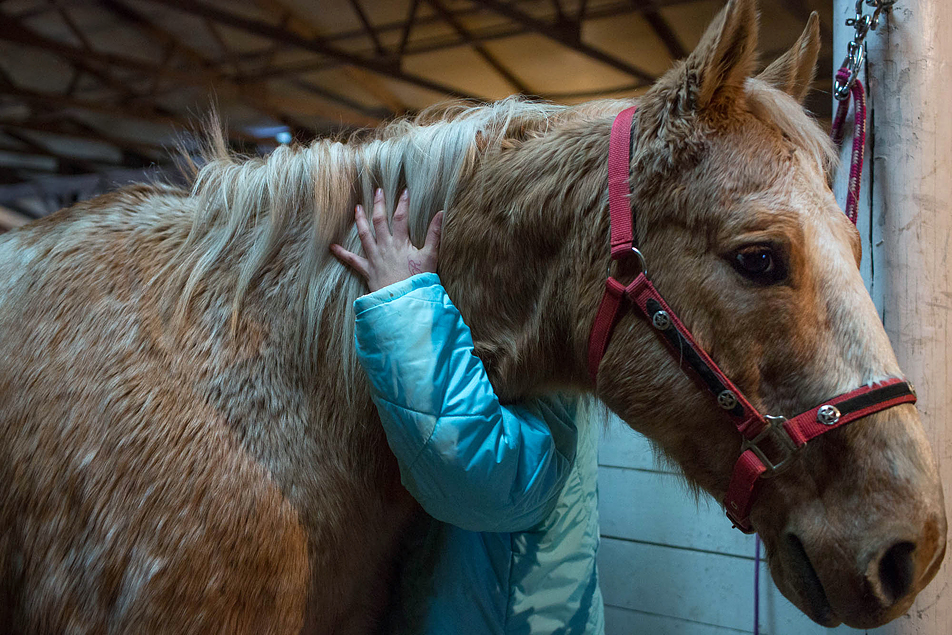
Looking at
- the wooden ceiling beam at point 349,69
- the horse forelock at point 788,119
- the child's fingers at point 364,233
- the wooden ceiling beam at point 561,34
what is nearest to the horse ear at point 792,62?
the horse forelock at point 788,119

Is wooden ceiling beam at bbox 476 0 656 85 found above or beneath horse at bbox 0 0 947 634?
above

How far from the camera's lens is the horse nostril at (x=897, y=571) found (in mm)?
687

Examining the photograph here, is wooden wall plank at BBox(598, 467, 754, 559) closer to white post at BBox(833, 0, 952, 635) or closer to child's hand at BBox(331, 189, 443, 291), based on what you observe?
white post at BBox(833, 0, 952, 635)

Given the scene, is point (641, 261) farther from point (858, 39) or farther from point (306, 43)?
point (306, 43)

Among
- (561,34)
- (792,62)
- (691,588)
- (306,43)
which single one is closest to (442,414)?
(792,62)

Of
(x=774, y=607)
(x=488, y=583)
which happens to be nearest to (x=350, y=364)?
(x=488, y=583)

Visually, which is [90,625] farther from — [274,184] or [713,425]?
[713,425]

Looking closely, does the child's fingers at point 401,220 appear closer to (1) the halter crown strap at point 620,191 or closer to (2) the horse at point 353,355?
(2) the horse at point 353,355

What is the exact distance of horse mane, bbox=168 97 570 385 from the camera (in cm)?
100

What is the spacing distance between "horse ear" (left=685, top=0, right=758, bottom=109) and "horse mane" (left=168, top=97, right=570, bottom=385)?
0.97 feet

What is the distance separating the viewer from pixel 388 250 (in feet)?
3.21

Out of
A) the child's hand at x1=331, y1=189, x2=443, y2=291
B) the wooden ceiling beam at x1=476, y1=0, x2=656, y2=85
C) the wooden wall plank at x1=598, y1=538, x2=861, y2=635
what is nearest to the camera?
the child's hand at x1=331, y1=189, x2=443, y2=291

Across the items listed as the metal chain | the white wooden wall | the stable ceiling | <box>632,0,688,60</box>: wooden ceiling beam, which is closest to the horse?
the metal chain

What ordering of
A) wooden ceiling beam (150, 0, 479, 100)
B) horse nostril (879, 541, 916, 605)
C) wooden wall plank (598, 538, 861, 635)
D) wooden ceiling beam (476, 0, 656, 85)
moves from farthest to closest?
wooden ceiling beam (150, 0, 479, 100) < wooden ceiling beam (476, 0, 656, 85) < wooden wall plank (598, 538, 861, 635) < horse nostril (879, 541, 916, 605)
